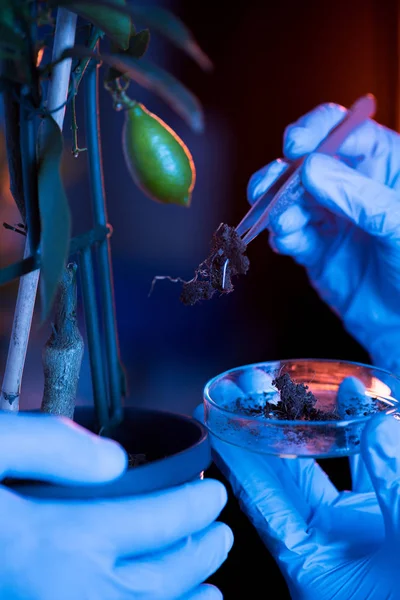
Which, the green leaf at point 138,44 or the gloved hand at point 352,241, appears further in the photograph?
the gloved hand at point 352,241

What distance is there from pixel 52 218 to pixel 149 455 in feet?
0.83

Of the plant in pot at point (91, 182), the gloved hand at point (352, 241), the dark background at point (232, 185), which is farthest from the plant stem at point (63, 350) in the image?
the dark background at point (232, 185)

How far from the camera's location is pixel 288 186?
0.67m

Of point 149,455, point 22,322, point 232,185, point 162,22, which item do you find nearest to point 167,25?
point 162,22

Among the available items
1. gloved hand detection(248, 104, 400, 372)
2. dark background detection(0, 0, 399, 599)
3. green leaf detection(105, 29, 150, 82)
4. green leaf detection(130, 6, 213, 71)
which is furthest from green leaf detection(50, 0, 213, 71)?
dark background detection(0, 0, 399, 599)

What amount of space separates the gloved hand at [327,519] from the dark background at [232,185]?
762mm

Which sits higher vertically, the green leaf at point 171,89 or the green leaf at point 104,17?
the green leaf at point 104,17

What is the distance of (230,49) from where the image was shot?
1421mm

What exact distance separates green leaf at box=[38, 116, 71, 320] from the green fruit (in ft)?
0.36

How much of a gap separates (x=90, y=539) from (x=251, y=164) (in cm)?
128

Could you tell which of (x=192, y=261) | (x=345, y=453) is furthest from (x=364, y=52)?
(x=345, y=453)

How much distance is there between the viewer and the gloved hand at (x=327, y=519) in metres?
0.49

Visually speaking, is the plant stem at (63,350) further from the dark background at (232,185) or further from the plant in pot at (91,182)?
the dark background at (232,185)

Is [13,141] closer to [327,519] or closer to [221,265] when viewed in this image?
[221,265]
